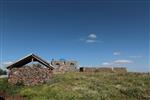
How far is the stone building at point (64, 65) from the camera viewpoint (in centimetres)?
5463

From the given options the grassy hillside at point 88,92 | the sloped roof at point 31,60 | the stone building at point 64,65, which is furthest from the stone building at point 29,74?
the stone building at point 64,65

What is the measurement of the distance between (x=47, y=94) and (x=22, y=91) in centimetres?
481

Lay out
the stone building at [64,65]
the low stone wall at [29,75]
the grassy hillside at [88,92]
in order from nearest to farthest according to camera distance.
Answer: the grassy hillside at [88,92] → the low stone wall at [29,75] → the stone building at [64,65]

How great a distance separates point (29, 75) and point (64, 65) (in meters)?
18.4

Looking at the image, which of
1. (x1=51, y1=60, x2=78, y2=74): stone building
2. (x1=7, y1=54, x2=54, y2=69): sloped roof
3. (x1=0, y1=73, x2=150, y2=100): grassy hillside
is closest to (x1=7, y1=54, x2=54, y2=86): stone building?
(x1=7, y1=54, x2=54, y2=69): sloped roof

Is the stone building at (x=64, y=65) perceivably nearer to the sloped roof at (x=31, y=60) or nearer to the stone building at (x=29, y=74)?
the sloped roof at (x=31, y=60)

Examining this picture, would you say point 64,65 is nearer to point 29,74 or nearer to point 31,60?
point 31,60

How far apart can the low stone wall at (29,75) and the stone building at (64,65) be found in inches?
632

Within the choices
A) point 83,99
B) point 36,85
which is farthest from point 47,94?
point 36,85

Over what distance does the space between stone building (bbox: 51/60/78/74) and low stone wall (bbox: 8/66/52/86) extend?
16050 millimetres

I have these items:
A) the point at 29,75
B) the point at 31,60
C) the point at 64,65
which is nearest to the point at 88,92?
the point at 29,75

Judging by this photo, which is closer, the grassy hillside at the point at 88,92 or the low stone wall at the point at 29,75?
the grassy hillside at the point at 88,92

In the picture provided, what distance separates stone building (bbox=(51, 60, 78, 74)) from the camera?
5463 centimetres

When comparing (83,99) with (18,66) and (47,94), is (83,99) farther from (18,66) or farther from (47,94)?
(18,66)
